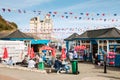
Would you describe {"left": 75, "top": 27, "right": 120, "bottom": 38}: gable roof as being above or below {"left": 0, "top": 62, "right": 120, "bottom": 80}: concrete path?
above

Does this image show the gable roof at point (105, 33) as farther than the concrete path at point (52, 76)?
Yes

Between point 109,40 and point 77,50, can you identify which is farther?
point 77,50

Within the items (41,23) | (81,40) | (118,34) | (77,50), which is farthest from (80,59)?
(41,23)

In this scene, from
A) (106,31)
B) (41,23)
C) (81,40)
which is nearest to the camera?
(106,31)

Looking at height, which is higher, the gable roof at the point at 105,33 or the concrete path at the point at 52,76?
the gable roof at the point at 105,33

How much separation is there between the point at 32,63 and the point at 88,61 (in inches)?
423

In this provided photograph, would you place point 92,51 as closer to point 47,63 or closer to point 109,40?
point 109,40

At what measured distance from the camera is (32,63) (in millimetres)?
22172

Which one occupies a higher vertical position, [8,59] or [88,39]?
[88,39]

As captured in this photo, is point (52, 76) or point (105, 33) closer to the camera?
point (52, 76)

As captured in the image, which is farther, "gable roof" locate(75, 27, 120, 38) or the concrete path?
"gable roof" locate(75, 27, 120, 38)

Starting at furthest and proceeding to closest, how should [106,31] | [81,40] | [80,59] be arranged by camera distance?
1. [81,40]
2. [80,59]
3. [106,31]

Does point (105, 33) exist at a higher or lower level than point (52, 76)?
higher

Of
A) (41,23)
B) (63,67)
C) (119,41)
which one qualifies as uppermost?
(41,23)
